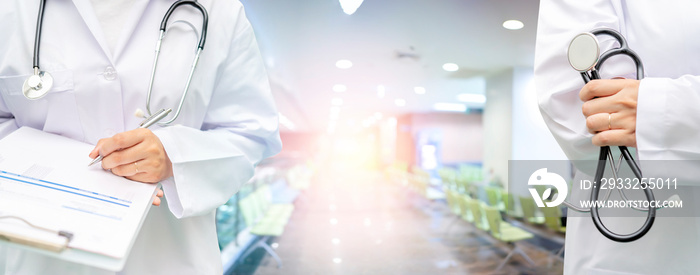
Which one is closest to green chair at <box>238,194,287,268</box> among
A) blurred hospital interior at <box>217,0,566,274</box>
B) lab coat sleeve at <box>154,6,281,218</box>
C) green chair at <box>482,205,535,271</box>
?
blurred hospital interior at <box>217,0,566,274</box>

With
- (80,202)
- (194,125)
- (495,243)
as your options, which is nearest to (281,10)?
(194,125)

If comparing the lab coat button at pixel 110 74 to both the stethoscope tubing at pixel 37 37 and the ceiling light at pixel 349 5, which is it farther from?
the ceiling light at pixel 349 5

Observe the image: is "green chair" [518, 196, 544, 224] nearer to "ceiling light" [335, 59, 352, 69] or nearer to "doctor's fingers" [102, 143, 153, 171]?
"ceiling light" [335, 59, 352, 69]

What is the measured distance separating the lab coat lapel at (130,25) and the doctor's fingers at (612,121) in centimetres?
85

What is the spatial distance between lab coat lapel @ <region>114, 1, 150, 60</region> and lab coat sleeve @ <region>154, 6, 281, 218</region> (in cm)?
18

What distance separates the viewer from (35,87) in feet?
2.29

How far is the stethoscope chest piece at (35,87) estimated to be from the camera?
0.69 meters

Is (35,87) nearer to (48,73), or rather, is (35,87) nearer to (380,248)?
(48,73)

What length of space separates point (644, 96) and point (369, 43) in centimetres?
185

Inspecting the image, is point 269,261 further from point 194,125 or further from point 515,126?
point 515,126

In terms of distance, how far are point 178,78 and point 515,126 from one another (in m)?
6.20

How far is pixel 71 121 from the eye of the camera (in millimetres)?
763

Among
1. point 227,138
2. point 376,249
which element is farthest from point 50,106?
point 376,249

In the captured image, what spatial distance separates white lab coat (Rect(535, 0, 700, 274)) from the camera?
580 mm
